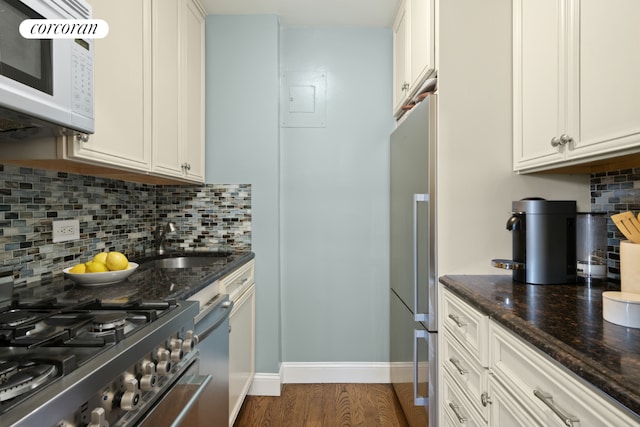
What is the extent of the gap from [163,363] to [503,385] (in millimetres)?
938

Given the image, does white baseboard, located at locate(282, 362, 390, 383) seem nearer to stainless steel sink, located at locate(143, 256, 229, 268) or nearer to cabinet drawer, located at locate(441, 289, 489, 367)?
stainless steel sink, located at locate(143, 256, 229, 268)

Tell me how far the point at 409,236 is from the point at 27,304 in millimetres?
1655

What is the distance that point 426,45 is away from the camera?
1823 mm

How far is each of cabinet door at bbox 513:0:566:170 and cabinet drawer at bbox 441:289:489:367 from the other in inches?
24.6

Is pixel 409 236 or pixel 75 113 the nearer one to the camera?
pixel 75 113

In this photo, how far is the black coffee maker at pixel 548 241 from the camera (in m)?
1.48

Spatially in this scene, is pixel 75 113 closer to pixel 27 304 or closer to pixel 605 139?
pixel 27 304

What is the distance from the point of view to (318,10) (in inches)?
97.9

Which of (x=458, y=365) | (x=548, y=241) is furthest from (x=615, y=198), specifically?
(x=458, y=365)

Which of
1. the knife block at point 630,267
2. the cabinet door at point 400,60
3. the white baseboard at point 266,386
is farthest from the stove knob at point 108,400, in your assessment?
the cabinet door at point 400,60

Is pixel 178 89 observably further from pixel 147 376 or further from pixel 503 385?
pixel 503 385

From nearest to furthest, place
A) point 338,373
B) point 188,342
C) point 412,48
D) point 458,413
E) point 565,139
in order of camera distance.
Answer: point 188,342, point 565,139, point 458,413, point 412,48, point 338,373

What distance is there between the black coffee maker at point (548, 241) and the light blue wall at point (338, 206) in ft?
4.14

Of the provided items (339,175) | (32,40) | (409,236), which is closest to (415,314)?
(409,236)
